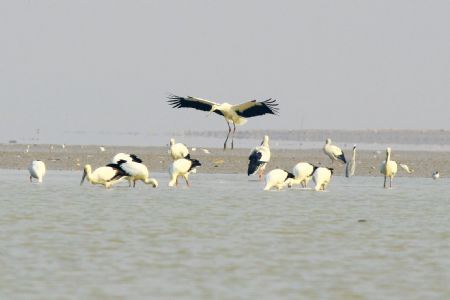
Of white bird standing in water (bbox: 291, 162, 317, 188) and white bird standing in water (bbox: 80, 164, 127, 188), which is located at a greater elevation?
white bird standing in water (bbox: 291, 162, 317, 188)

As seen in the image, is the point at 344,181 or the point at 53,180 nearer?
the point at 53,180

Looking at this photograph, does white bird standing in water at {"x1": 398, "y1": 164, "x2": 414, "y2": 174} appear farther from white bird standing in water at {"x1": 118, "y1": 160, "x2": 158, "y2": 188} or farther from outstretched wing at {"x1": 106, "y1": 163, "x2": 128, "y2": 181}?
outstretched wing at {"x1": 106, "y1": 163, "x2": 128, "y2": 181}

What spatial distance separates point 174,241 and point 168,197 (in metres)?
7.73

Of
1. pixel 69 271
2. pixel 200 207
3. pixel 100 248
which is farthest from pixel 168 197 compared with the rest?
pixel 69 271

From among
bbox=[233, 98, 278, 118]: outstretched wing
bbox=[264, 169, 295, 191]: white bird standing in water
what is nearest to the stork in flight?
bbox=[233, 98, 278, 118]: outstretched wing

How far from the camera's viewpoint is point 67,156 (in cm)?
3781

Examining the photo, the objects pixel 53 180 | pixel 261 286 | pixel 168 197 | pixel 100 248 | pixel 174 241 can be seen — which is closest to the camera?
pixel 261 286

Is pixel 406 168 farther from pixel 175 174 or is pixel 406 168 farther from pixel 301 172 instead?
pixel 175 174

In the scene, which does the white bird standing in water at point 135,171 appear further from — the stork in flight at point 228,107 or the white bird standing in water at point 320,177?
the stork in flight at point 228,107

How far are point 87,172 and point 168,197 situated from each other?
279 centimetres

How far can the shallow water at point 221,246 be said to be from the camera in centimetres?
889

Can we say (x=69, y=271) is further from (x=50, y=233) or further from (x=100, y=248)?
(x=50, y=233)

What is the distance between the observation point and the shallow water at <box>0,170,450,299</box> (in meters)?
8.89

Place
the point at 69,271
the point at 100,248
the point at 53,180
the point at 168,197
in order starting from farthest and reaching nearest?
the point at 53,180 < the point at 168,197 < the point at 100,248 < the point at 69,271
